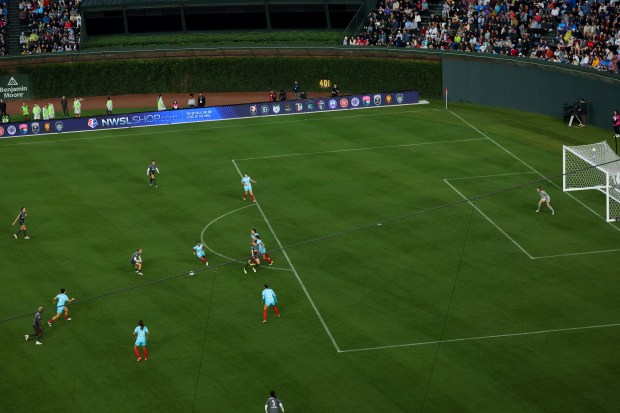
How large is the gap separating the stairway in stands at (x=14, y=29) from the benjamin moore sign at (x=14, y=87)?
20.3 ft

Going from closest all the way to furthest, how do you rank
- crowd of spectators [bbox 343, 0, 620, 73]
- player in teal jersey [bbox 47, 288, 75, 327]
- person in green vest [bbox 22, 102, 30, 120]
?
player in teal jersey [bbox 47, 288, 75, 327] → crowd of spectators [bbox 343, 0, 620, 73] → person in green vest [bbox 22, 102, 30, 120]

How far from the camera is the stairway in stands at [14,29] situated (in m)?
94.7

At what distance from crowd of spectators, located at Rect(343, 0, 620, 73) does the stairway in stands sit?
89.5 feet

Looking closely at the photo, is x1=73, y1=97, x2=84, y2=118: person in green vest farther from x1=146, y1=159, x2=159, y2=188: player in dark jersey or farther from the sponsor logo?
x1=146, y1=159, x2=159, y2=188: player in dark jersey

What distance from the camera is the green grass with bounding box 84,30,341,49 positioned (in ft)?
304

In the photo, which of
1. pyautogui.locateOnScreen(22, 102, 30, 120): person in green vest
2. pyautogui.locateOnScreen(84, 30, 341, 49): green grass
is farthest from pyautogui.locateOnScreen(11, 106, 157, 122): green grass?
pyautogui.locateOnScreen(84, 30, 341, 49): green grass

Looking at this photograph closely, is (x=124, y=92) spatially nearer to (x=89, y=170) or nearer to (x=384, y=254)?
(x=89, y=170)

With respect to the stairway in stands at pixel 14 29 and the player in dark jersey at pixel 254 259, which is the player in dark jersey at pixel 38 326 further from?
the stairway in stands at pixel 14 29

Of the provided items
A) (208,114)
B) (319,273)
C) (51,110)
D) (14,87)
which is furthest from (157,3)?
(319,273)

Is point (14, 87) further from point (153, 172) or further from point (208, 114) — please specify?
point (153, 172)

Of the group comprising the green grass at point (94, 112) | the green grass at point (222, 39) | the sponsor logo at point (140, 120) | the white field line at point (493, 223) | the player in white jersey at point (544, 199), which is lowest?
the white field line at point (493, 223)

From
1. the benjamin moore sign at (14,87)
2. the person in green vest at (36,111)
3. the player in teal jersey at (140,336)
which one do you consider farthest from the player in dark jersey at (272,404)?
the benjamin moore sign at (14,87)

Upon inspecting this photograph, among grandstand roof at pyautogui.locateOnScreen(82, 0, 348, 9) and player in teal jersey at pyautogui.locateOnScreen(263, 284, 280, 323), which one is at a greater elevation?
grandstand roof at pyautogui.locateOnScreen(82, 0, 348, 9)

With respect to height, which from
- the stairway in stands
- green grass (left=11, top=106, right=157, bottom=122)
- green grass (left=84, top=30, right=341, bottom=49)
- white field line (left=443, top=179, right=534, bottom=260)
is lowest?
white field line (left=443, top=179, right=534, bottom=260)
